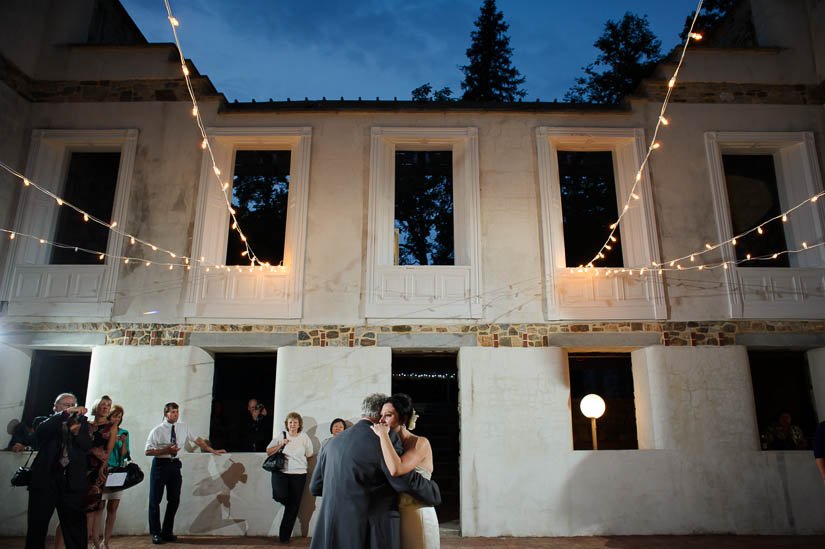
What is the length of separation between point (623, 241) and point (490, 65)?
12223 millimetres

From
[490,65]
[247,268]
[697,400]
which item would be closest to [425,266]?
[247,268]

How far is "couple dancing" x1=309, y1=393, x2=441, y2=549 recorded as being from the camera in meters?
2.87

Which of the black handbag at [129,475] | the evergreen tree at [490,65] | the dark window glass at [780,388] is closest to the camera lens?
the black handbag at [129,475]

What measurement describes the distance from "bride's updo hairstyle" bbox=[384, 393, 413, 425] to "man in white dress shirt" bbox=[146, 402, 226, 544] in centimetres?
373

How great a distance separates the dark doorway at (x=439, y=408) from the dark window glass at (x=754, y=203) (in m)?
5.81

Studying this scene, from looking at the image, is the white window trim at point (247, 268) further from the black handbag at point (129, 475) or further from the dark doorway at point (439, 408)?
the black handbag at point (129, 475)

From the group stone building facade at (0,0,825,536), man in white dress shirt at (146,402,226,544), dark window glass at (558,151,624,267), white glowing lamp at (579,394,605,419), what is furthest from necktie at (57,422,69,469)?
dark window glass at (558,151,624,267)

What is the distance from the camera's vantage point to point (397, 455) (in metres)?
2.90

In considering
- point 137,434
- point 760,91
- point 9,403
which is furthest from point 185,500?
point 760,91

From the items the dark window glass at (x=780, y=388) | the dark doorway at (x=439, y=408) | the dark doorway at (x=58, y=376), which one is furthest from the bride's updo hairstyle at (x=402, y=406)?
the dark window glass at (x=780, y=388)

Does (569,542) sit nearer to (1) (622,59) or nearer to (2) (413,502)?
(2) (413,502)

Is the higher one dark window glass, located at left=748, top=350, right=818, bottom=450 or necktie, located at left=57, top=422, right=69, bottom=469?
dark window glass, located at left=748, top=350, right=818, bottom=450

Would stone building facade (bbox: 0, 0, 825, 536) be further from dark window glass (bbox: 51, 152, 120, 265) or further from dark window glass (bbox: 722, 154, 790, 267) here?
dark window glass (bbox: 722, 154, 790, 267)

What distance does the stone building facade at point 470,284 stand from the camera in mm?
6242
